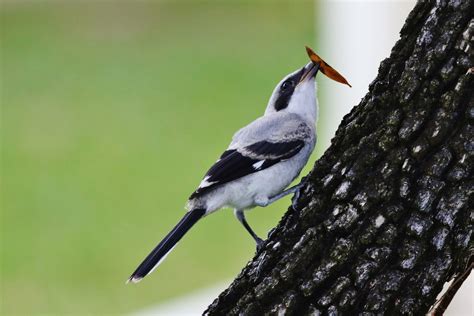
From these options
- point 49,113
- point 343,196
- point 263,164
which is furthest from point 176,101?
point 343,196

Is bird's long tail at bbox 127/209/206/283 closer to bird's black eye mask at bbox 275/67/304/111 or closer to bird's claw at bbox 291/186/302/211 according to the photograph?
bird's claw at bbox 291/186/302/211

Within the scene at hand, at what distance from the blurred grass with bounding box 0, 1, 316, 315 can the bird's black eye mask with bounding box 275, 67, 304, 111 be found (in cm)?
430

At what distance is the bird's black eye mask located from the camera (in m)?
4.52

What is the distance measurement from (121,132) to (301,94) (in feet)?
24.6

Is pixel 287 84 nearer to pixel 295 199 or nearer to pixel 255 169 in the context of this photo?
pixel 255 169

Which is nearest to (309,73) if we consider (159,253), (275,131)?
(275,131)

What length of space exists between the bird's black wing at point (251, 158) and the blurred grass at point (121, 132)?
4658 mm

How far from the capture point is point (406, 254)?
285 centimetres

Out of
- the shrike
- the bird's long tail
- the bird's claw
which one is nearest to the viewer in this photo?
the bird's claw

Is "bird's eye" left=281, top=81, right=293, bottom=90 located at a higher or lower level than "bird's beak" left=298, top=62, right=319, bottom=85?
higher

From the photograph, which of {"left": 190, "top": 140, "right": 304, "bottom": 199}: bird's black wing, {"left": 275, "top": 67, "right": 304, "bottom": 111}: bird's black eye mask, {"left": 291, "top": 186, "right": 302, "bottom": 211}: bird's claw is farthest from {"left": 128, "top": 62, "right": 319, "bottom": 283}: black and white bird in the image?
{"left": 291, "top": 186, "right": 302, "bottom": 211}: bird's claw

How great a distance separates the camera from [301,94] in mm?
4477

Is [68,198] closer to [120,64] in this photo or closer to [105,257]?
[105,257]

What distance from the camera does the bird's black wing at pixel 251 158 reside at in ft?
13.1
